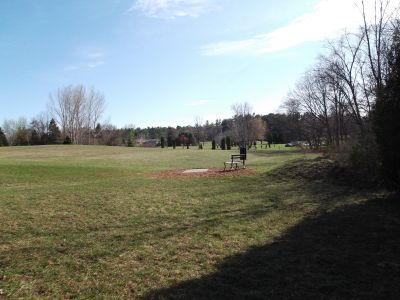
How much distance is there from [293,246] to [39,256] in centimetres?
411

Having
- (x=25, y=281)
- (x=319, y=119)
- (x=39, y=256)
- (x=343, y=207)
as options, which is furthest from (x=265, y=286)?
(x=319, y=119)

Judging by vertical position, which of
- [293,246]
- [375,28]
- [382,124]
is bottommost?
[293,246]

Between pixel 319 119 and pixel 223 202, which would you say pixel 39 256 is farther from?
pixel 319 119

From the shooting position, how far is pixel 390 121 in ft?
30.0

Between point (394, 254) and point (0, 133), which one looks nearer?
point (394, 254)

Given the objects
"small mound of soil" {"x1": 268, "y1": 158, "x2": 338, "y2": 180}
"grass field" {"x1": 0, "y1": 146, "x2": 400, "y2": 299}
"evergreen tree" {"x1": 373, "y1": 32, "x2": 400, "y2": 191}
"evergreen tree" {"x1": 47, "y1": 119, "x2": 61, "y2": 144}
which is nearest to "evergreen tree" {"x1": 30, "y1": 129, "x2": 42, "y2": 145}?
"evergreen tree" {"x1": 47, "y1": 119, "x2": 61, "y2": 144}

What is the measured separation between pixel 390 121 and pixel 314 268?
530 centimetres

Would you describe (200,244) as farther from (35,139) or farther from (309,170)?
(35,139)

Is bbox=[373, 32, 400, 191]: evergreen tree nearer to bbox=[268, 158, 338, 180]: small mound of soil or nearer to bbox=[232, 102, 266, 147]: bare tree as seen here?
bbox=[268, 158, 338, 180]: small mound of soil

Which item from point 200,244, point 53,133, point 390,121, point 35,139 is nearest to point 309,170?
point 390,121

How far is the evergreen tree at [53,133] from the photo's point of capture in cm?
8194

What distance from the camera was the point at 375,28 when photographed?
22766 mm

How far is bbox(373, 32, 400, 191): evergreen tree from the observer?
29.6 ft

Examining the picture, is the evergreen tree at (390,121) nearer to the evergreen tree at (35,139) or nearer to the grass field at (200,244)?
the grass field at (200,244)
